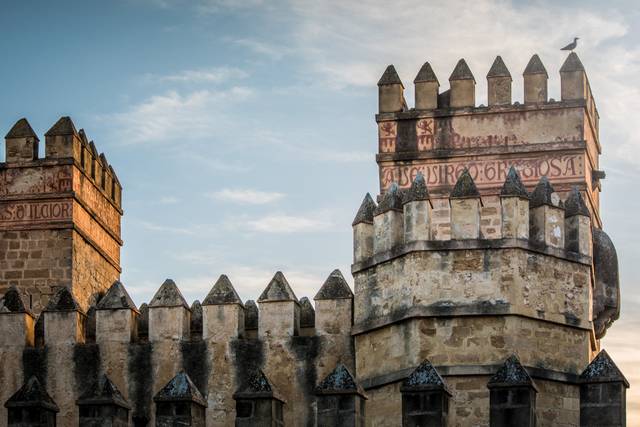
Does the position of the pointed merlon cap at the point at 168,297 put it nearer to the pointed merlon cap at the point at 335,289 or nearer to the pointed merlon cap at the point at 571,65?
the pointed merlon cap at the point at 335,289

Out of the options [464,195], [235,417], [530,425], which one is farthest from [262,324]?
[530,425]

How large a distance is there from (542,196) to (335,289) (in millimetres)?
3207

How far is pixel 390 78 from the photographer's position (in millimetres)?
31375

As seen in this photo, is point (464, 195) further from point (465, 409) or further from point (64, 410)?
point (64, 410)

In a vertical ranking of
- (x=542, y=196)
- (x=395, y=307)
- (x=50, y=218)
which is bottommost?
(x=395, y=307)

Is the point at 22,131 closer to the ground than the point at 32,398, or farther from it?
farther from it

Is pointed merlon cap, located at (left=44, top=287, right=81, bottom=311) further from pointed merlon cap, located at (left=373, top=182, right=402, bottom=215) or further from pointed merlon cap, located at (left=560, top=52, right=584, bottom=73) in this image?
pointed merlon cap, located at (left=560, top=52, right=584, bottom=73)


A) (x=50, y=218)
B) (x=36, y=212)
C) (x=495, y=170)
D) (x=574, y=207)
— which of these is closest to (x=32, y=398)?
(x=50, y=218)

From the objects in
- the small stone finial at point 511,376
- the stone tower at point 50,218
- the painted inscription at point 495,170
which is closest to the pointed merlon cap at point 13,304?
the stone tower at point 50,218

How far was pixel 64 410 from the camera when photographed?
27031mm

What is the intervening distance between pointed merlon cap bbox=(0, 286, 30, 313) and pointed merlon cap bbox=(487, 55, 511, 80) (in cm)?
830

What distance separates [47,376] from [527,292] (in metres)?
7.04

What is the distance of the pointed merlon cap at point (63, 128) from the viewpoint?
3152 cm

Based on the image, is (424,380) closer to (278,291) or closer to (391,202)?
(391,202)
